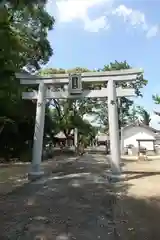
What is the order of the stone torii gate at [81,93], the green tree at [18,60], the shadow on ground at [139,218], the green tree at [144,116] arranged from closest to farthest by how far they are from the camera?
the shadow on ground at [139,218]
the stone torii gate at [81,93]
the green tree at [18,60]
the green tree at [144,116]

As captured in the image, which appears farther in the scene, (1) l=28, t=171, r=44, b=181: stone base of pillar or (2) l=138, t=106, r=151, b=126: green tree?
(2) l=138, t=106, r=151, b=126: green tree

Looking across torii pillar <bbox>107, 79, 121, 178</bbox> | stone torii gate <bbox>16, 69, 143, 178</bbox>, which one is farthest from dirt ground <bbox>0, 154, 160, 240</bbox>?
stone torii gate <bbox>16, 69, 143, 178</bbox>

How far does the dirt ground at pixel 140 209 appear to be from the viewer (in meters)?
5.14

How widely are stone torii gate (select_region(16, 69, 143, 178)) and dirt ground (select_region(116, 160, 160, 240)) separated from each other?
1.53 m

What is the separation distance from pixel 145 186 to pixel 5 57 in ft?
23.2

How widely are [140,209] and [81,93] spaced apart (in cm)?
619

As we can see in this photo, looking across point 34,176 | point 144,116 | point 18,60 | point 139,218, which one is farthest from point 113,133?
point 144,116

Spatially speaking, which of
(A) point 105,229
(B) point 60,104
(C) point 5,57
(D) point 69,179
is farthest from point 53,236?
(B) point 60,104

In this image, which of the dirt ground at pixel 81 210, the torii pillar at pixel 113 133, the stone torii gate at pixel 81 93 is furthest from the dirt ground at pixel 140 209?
the stone torii gate at pixel 81 93

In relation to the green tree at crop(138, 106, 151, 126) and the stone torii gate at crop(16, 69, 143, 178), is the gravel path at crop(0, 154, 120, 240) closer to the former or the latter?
the stone torii gate at crop(16, 69, 143, 178)

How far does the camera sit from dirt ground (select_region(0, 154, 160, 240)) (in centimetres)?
515

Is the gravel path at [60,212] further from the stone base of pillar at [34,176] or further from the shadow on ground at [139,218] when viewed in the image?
the stone base of pillar at [34,176]

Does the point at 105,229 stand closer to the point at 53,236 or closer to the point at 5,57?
the point at 53,236

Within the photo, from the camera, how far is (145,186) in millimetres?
9242
